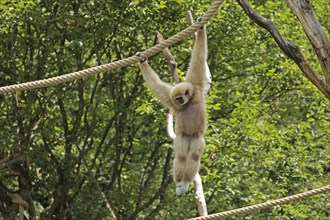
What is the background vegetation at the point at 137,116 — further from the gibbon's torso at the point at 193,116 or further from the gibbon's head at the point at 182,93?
the gibbon's head at the point at 182,93

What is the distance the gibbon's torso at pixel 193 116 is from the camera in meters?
7.21

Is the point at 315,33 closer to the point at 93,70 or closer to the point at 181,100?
the point at 181,100

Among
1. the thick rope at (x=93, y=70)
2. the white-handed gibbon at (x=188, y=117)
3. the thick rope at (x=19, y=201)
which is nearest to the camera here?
the thick rope at (x=93, y=70)

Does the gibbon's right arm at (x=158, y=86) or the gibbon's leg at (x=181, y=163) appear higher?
the gibbon's right arm at (x=158, y=86)

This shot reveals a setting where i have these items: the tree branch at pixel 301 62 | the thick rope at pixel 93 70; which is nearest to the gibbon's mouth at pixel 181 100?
the tree branch at pixel 301 62

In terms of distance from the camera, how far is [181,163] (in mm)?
7227

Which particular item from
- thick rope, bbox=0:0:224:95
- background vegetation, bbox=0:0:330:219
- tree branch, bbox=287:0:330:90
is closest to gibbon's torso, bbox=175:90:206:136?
tree branch, bbox=287:0:330:90

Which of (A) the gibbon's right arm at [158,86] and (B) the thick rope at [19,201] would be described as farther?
(B) the thick rope at [19,201]

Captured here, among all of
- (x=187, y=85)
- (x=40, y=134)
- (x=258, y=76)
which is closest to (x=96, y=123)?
(x=40, y=134)

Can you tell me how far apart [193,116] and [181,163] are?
1.53 ft

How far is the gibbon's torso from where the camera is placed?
284 inches

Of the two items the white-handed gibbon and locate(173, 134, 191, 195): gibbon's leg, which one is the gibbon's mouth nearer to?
the white-handed gibbon

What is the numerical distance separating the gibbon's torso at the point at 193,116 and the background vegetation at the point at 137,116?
11.3 feet

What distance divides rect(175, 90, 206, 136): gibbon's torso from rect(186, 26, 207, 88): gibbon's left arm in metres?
0.12
